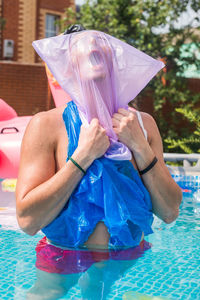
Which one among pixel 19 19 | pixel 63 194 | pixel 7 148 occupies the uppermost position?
pixel 19 19

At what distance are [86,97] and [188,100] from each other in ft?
27.6

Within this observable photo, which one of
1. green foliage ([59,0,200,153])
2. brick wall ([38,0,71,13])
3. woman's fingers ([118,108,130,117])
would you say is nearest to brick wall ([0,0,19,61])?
brick wall ([38,0,71,13])

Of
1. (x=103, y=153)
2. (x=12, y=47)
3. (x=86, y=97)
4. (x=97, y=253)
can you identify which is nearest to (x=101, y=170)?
(x=103, y=153)

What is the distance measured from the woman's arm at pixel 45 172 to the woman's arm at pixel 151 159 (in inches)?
3.9

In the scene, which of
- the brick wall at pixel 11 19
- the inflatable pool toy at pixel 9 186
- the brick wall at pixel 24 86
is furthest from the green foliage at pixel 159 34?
the brick wall at pixel 11 19

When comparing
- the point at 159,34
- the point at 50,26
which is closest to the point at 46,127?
the point at 159,34

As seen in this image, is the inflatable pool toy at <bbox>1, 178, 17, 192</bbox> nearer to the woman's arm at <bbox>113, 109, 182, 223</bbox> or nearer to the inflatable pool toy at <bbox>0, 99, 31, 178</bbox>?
the inflatable pool toy at <bbox>0, 99, 31, 178</bbox>

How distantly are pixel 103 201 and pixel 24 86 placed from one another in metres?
9.87

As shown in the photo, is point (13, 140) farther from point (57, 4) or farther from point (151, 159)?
point (57, 4)

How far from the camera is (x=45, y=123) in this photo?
65.2 inches

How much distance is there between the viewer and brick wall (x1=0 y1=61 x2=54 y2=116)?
11.0 meters

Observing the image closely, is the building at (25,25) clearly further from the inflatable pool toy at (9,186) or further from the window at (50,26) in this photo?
the inflatable pool toy at (9,186)

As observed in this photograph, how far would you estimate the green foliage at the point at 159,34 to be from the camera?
8.54 m

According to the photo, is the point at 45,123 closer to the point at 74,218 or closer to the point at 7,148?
the point at 74,218
